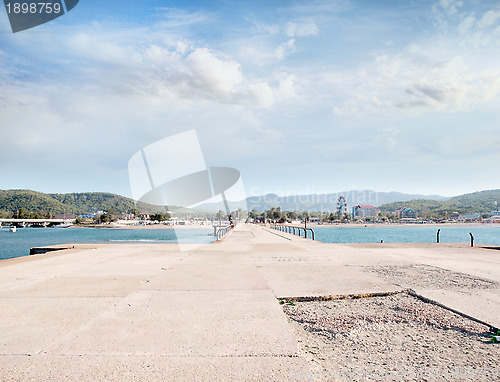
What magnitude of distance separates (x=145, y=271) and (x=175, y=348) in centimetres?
607

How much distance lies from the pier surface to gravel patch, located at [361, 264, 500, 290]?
1.0 inches

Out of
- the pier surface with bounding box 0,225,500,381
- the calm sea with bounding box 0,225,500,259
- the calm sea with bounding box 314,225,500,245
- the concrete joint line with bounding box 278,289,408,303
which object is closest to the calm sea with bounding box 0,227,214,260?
the calm sea with bounding box 0,225,500,259

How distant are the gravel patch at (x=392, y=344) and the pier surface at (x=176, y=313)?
11.9 inches

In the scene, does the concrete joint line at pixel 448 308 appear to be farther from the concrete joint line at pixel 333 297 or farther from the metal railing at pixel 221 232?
the metal railing at pixel 221 232

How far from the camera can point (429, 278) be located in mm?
8203

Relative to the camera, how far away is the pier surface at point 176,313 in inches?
132

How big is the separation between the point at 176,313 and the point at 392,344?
10.7ft

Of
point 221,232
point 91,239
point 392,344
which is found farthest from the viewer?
point 91,239

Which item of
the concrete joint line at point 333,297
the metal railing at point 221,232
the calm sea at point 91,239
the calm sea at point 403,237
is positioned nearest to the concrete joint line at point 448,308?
the concrete joint line at point 333,297

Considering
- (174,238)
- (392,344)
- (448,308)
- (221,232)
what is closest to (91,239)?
(174,238)

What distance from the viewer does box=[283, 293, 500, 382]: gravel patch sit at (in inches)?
127

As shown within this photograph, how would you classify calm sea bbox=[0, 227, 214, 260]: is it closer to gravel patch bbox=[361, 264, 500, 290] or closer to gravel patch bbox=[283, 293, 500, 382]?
gravel patch bbox=[361, 264, 500, 290]

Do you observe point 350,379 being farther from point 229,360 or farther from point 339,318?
point 339,318

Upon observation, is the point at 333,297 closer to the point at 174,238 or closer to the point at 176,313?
the point at 176,313
